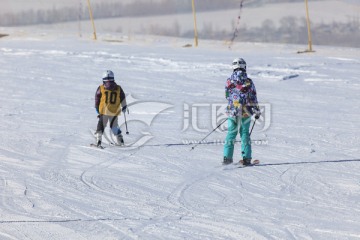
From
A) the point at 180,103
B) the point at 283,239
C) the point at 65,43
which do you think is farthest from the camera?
the point at 65,43

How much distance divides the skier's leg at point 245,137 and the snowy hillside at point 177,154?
13.5 inches

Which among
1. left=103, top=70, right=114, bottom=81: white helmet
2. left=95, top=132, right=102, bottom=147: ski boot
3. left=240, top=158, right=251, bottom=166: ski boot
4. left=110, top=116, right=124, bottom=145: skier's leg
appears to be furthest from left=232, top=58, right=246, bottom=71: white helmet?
left=95, top=132, right=102, bottom=147: ski boot

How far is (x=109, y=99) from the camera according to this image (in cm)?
1362

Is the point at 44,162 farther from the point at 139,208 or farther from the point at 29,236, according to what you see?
the point at 29,236

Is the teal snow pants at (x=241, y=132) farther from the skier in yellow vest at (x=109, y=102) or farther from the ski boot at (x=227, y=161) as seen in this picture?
the skier in yellow vest at (x=109, y=102)

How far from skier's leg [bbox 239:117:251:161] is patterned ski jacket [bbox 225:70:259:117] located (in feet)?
0.46

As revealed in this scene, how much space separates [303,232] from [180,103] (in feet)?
39.9

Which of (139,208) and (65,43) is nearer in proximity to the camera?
(139,208)

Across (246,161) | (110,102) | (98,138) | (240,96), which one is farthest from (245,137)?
(98,138)

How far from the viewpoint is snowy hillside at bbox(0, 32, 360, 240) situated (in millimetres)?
8453

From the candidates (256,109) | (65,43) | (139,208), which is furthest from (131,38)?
(139,208)

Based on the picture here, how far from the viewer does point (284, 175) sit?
447 inches

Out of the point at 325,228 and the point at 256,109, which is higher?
the point at 256,109

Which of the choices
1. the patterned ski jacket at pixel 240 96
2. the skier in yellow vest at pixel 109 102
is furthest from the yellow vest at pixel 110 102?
the patterned ski jacket at pixel 240 96
